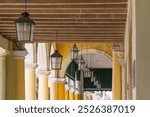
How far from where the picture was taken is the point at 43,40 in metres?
14.9

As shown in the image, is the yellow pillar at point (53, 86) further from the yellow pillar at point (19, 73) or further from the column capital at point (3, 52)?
the column capital at point (3, 52)

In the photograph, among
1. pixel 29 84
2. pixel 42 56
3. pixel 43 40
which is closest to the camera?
pixel 43 40

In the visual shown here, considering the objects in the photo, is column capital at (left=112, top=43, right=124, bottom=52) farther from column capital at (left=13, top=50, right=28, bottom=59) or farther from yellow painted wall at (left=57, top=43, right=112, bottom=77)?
yellow painted wall at (left=57, top=43, right=112, bottom=77)

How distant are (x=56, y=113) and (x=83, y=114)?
29cm

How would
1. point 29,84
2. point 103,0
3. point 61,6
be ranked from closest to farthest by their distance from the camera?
1. point 103,0
2. point 61,6
3. point 29,84

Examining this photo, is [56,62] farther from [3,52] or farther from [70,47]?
[70,47]

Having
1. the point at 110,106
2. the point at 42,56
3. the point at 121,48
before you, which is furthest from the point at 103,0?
the point at 42,56

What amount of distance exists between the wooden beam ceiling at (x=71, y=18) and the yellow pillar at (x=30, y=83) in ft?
12.1

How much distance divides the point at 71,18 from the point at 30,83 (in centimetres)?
746

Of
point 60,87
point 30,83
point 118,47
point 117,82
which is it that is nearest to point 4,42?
point 118,47

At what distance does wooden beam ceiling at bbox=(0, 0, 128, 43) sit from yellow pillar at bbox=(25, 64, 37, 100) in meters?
3.68

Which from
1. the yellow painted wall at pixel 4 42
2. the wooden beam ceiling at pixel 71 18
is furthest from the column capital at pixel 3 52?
the wooden beam ceiling at pixel 71 18

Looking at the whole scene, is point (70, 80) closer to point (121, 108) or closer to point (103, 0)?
point (103, 0)

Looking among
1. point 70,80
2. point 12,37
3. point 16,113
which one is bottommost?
point 70,80
